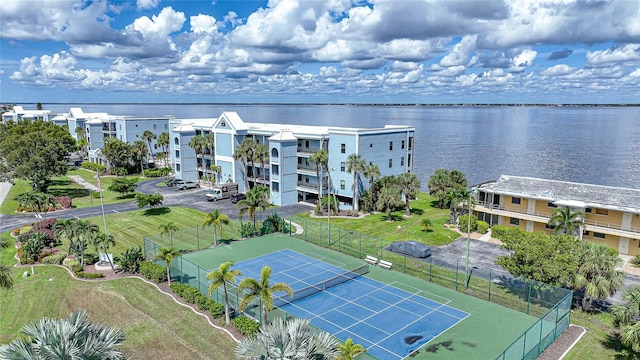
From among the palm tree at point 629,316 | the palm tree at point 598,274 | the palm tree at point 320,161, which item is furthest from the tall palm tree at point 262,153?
the palm tree at point 629,316

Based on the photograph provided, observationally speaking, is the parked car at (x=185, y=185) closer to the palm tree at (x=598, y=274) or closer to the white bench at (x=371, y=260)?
the white bench at (x=371, y=260)

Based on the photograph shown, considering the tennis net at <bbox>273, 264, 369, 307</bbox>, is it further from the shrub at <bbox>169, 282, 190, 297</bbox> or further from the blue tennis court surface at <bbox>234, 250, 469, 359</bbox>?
the shrub at <bbox>169, 282, 190, 297</bbox>

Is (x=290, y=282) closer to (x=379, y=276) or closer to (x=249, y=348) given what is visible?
(x=379, y=276)

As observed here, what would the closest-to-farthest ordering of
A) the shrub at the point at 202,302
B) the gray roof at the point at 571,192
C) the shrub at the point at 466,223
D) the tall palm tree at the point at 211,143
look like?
the shrub at the point at 202,302
the gray roof at the point at 571,192
the shrub at the point at 466,223
the tall palm tree at the point at 211,143

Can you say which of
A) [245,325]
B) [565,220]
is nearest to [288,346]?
[245,325]

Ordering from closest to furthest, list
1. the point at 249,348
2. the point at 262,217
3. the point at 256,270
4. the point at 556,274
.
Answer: the point at 249,348
the point at 556,274
the point at 256,270
the point at 262,217

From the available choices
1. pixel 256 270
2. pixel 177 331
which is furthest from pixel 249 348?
pixel 256 270
